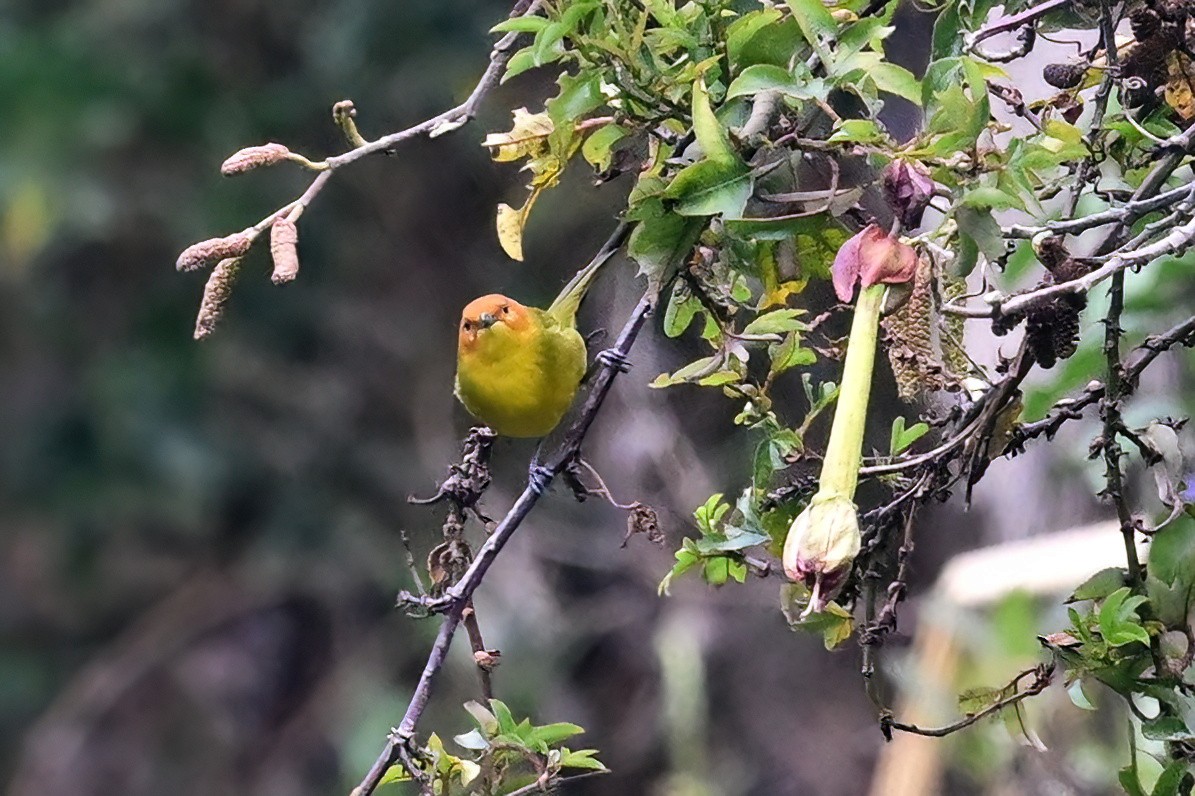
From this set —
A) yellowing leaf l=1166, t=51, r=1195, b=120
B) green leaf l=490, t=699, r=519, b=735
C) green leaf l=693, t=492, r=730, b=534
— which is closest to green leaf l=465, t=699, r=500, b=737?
green leaf l=490, t=699, r=519, b=735

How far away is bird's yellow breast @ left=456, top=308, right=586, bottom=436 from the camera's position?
2.26 feet

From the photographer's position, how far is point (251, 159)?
16.8 inches

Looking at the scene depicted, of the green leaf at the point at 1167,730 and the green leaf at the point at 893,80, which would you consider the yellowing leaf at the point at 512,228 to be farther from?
the green leaf at the point at 1167,730

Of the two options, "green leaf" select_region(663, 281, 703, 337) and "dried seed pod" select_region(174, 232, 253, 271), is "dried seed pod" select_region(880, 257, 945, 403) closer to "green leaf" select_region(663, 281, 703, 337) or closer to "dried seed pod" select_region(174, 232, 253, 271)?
"green leaf" select_region(663, 281, 703, 337)

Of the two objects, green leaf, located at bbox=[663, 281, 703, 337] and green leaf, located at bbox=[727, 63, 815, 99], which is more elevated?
green leaf, located at bbox=[727, 63, 815, 99]

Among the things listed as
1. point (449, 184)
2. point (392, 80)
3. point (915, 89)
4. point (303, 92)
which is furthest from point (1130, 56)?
point (303, 92)

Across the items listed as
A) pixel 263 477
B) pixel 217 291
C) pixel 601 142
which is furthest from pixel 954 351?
pixel 263 477

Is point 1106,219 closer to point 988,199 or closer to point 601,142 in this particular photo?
point 988,199

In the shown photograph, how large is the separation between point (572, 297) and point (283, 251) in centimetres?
23

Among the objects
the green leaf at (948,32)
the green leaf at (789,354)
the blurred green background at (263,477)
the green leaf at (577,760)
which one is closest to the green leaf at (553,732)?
the green leaf at (577,760)

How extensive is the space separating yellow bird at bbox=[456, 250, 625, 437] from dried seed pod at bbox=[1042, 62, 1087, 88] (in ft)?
0.79

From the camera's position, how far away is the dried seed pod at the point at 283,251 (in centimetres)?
40

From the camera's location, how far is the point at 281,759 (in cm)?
206

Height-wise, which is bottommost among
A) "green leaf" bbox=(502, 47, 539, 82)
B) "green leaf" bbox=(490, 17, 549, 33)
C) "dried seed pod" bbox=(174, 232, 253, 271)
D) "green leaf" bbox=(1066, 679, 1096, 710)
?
"green leaf" bbox=(1066, 679, 1096, 710)
